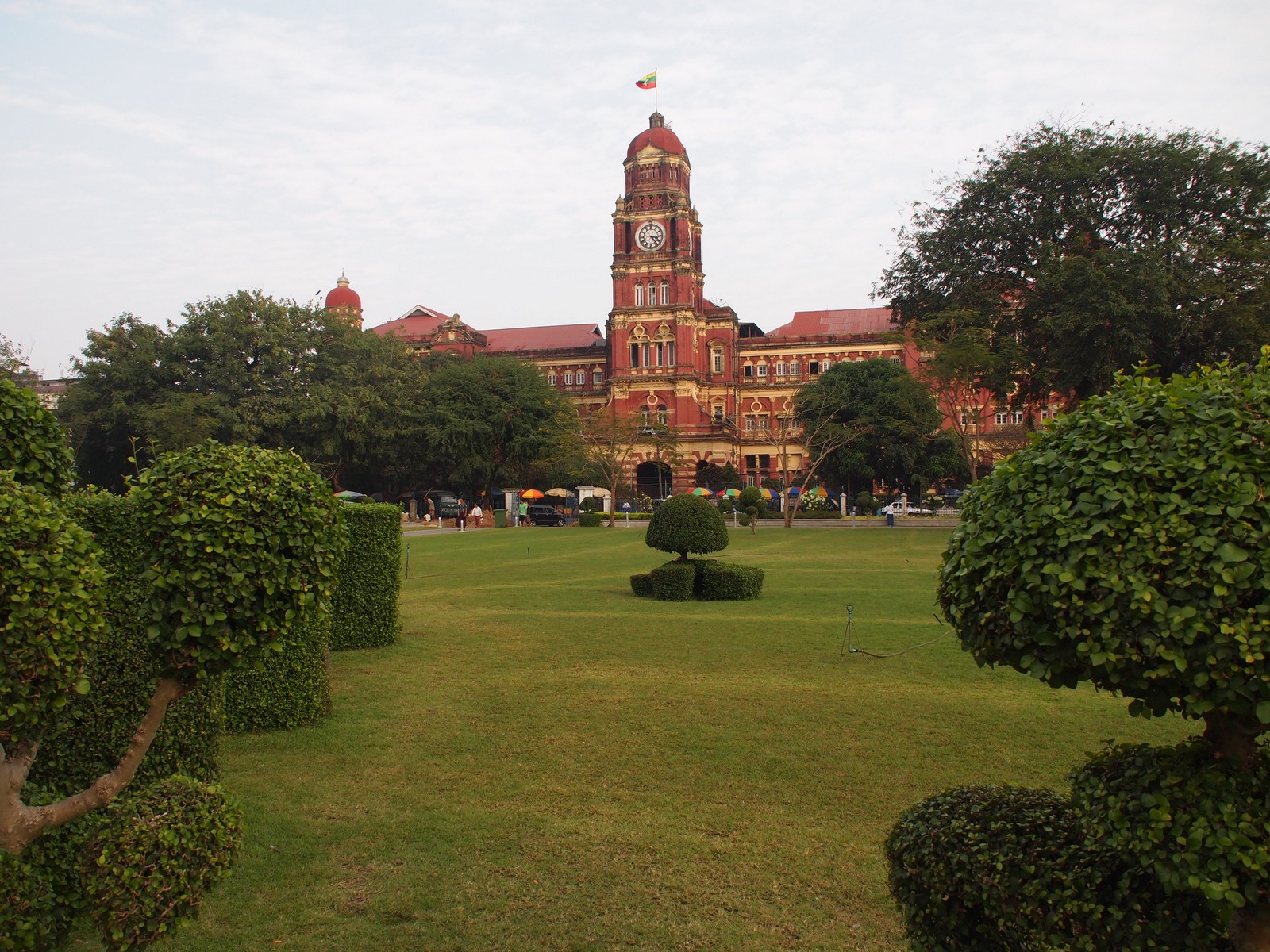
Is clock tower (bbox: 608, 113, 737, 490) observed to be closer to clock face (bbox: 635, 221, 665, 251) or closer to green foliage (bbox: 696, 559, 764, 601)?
clock face (bbox: 635, 221, 665, 251)

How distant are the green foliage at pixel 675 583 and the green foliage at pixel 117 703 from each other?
413 inches

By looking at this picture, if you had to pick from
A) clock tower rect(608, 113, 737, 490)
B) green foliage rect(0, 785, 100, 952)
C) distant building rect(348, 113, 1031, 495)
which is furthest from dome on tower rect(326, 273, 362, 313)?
green foliage rect(0, 785, 100, 952)

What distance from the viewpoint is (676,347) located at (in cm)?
6138

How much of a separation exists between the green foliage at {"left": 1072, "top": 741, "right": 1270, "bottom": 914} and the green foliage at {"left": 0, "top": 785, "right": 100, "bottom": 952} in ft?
12.8

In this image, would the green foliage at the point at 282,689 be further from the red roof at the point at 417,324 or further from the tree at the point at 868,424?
the red roof at the point at 417,324

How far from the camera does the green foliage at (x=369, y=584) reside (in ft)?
35.8

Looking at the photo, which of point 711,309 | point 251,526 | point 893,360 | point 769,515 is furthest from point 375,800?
point 711,309

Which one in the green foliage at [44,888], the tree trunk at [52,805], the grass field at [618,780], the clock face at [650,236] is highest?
the clock face at [650,236]

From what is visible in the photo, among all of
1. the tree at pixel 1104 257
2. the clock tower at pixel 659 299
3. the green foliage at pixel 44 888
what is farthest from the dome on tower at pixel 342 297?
the green foliage at pixel 44 888

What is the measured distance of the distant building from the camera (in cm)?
6038

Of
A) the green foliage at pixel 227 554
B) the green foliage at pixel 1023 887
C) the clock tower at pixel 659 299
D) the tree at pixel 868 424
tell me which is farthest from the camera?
the clock tower at pixel 659 299

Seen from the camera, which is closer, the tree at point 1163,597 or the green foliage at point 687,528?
the tree at point 1163,597

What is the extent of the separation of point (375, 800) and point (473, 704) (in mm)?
2502

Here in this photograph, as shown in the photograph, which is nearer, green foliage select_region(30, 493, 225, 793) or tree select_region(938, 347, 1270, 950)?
tree select_region(938, 347, 1270, 950)
